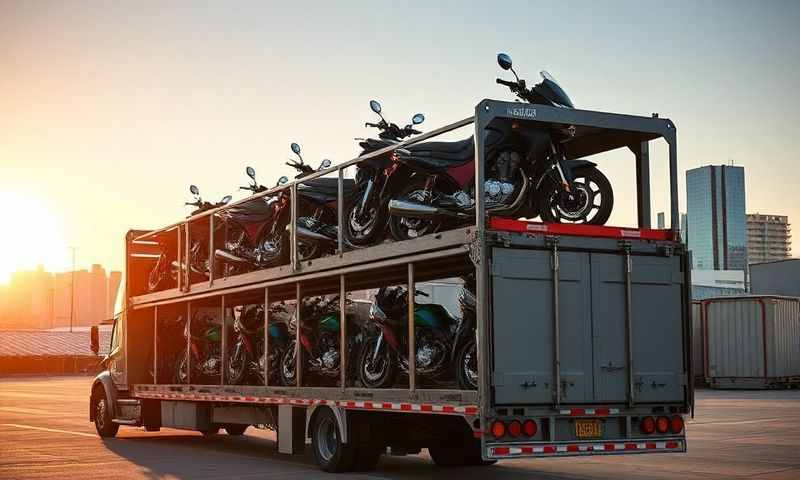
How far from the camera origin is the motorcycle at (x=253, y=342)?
15.7 meters

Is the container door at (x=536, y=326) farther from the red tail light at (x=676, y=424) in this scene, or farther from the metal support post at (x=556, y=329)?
the red tail light at (x=676, y=424)

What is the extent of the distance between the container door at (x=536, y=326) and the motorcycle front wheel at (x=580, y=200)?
0.80 metres

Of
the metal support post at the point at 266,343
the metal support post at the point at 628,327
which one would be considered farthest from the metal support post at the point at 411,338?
the metal support post at the point at 266,343

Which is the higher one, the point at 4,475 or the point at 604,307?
the point at 604,307

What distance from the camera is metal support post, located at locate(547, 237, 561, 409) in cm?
1068

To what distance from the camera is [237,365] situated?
16.5 metres

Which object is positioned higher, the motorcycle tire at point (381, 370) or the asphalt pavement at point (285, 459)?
the motorcycle tire at point (381, 370)

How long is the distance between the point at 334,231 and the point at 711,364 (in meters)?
28.9

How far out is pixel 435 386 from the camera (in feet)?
38.7

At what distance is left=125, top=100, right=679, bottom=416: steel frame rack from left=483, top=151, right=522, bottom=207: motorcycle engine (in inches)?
14.8

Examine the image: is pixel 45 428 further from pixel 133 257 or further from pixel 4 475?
pixel 4 475

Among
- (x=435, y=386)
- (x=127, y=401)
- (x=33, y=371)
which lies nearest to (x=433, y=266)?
(x=435, y=386)

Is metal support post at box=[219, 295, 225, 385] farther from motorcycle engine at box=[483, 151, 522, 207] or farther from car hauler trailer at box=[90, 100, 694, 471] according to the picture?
motorcycle engine at box=[483, 151, 522, 207]

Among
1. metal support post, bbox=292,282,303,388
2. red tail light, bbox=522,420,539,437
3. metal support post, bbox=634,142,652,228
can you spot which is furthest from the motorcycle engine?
metal support post, bbox=292,282,303,388
